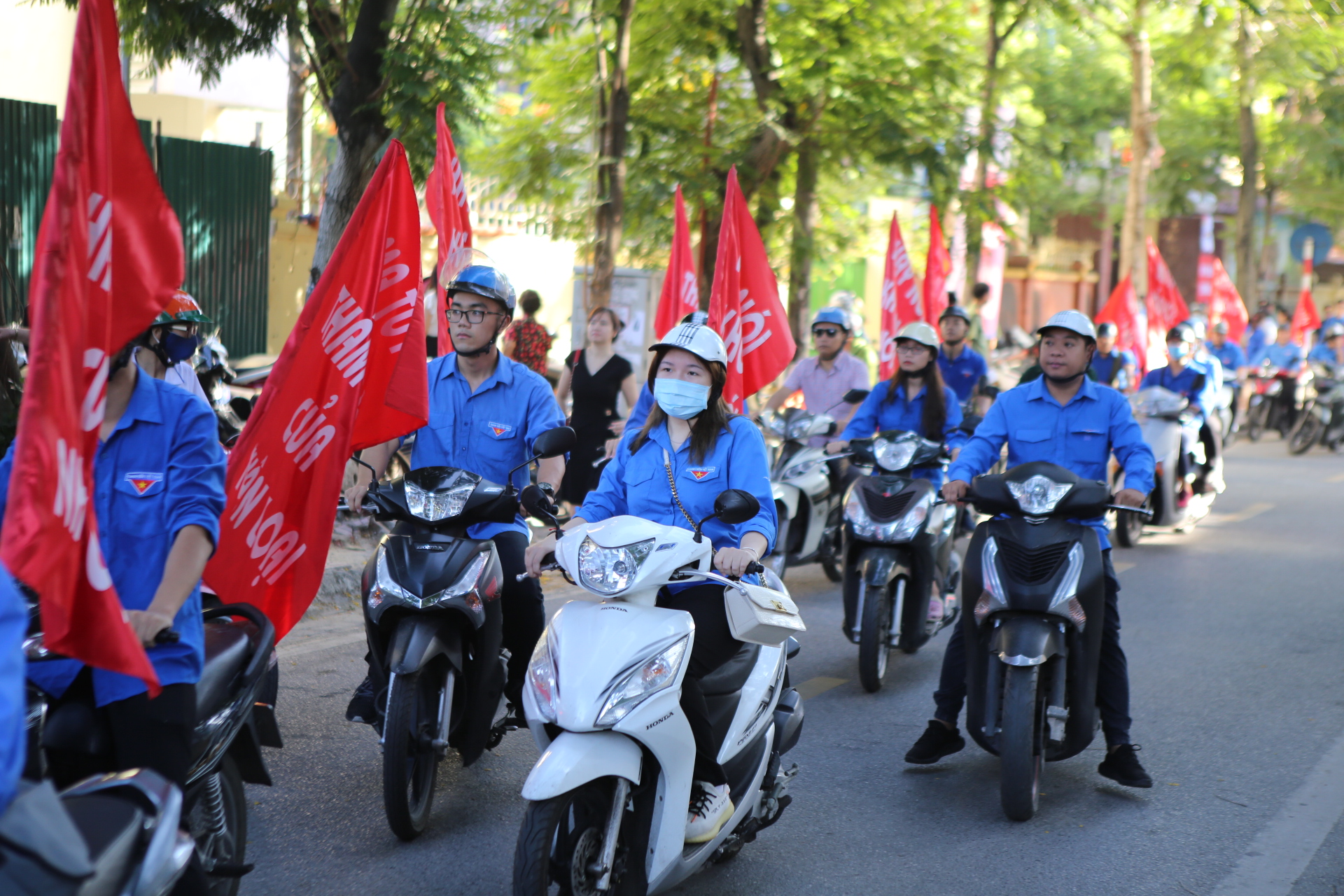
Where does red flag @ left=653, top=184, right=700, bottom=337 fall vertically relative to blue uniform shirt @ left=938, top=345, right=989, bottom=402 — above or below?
above

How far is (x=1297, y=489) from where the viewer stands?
14.7 meters

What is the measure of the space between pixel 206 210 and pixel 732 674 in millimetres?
10493

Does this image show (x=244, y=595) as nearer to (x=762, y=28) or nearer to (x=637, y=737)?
(x=637, y=737)

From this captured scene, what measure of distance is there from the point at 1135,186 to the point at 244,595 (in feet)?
71.2

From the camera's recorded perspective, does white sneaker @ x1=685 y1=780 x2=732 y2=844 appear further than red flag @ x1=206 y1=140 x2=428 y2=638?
No

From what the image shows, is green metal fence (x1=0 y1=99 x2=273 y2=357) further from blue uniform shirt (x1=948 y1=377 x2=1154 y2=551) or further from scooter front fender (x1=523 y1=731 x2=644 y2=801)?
scooter front fender (x1=523 y1=731 x2=644 y2=801)

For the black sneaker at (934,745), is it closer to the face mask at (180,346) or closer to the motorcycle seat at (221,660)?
the motorcycle seat at (221,660)

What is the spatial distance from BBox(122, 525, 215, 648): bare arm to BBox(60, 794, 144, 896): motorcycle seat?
52cm

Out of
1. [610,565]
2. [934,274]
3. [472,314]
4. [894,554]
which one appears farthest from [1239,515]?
[610,565]

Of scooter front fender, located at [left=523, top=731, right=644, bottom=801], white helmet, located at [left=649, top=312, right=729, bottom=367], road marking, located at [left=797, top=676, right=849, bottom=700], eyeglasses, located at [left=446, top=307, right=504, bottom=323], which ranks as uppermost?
eyeglasses, located at [left=446, top=307, right=504, bottom=323]

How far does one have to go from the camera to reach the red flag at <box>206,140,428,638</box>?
164 inches

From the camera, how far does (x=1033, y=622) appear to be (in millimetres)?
4672

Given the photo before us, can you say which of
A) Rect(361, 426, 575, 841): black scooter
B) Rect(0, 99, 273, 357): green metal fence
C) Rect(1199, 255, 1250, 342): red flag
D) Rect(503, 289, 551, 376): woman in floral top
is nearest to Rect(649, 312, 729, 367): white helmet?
Rect(361, 426, 575, 841): black scooter

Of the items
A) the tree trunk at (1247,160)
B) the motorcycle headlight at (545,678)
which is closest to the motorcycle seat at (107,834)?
the motorcycle headlight at (545,678)
